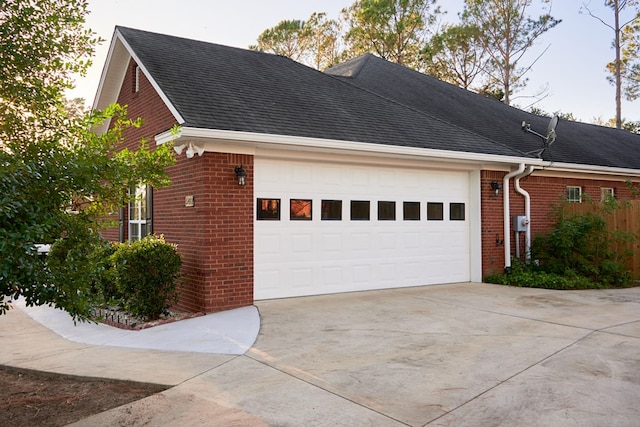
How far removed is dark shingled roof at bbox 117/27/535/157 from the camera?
863 centimetres

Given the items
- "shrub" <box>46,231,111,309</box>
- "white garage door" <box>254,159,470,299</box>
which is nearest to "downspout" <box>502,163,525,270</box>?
"white garage door" <box>254,159,470,299</box>

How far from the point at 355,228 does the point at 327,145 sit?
185 centimetres

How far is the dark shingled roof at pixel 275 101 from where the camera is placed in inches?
340

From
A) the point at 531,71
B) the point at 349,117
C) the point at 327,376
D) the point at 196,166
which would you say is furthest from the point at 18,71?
the point at 531,71

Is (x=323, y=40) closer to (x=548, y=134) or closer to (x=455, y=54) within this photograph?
(x=455, y=54)

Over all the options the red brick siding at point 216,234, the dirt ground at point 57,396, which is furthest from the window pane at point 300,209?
the dirt ground at point 57,396

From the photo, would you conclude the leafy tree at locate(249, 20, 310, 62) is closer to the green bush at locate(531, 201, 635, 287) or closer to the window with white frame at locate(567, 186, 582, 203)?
the window with white frame at locate(567, 186, 582, 203)

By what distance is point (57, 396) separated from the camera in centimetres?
474

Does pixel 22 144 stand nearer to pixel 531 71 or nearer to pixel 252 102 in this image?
pixel 252 102

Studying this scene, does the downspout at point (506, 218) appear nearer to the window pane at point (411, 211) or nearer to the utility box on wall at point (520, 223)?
the utility box on wall at point (520, 223)

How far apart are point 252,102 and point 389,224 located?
360 cm

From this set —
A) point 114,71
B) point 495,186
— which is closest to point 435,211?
point 495,186

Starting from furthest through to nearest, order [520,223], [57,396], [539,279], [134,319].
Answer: [520,223], [539,279], [134,319], [57,396]

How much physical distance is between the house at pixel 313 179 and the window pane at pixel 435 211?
0.10 ft
